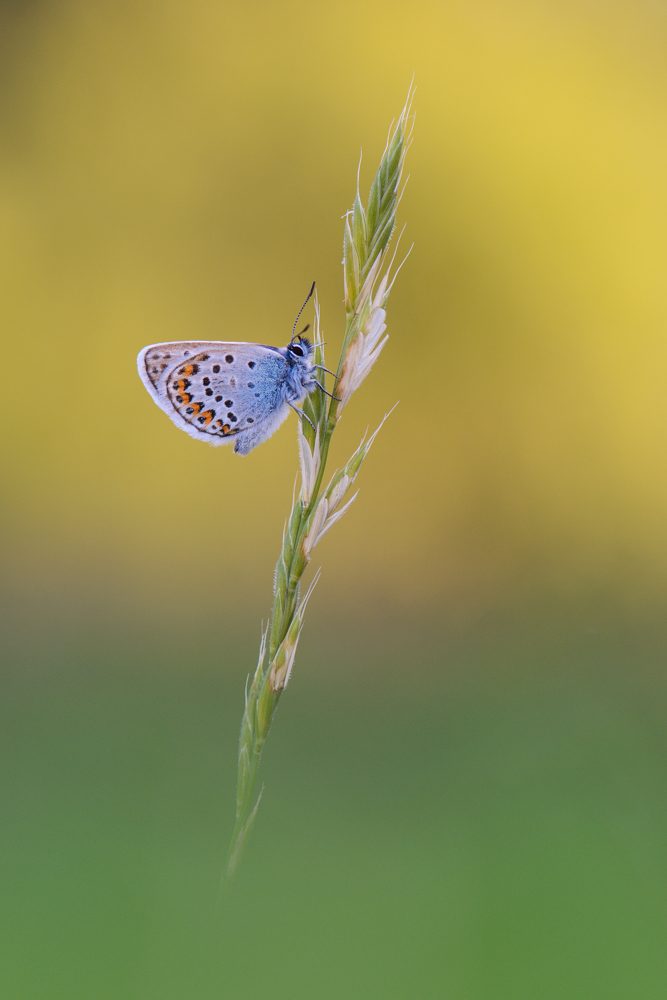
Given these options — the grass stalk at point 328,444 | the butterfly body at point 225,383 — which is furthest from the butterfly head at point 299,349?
the grass stalk at point 328,444

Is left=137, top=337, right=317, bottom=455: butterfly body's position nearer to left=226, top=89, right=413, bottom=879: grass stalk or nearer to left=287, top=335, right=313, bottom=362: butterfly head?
left=287, top=335, right=313, bottom=362: butterfly head

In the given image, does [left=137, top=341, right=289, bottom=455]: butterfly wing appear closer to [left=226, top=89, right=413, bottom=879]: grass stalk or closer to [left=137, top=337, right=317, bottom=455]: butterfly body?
[left=137, top=337, right=317, bottom=455]: butterfly body

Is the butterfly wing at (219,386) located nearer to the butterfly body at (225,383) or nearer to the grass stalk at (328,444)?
the butterfly body at (225,383)

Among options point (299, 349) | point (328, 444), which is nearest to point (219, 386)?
point (299, 349)

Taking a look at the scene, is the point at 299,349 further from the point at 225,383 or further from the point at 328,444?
the point at 328,444

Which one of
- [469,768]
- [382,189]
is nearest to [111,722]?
[469,768]

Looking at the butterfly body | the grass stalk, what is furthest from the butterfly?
the grass stalk

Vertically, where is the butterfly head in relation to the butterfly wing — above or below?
above

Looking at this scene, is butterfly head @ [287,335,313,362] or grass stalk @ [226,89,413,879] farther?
butterfly head @ [287,335,313,362]
